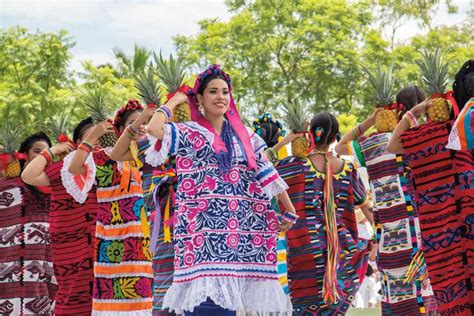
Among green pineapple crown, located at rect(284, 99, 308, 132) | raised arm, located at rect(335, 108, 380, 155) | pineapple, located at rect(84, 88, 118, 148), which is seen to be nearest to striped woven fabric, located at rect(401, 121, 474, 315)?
raised arm, located at rect(335, 108, 380, 155)

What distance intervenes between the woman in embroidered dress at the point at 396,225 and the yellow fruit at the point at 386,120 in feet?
0.19

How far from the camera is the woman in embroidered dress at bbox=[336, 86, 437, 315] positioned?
7848 mm

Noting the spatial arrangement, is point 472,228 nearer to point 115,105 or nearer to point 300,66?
point 115,105

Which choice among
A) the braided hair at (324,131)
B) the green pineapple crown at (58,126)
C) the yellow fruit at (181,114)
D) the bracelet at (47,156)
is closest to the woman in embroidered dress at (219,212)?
the yellow fruit at (181,114)

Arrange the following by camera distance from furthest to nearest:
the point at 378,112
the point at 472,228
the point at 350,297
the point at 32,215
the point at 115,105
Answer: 1. the point at 115,105
2. the point at 32,215
3. the point at 350,297
4. the point at 378,112
5. the point at 472,228

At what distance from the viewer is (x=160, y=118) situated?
6.21m

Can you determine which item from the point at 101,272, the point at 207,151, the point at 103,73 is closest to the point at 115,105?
the point at 103,73

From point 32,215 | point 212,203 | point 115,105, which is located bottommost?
point 212,203

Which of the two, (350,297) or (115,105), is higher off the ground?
(115,105)

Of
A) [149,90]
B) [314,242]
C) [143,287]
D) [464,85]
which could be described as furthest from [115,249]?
[464,85]

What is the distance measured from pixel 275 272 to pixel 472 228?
129 centimetres

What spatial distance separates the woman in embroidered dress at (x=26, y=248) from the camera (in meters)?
9.57

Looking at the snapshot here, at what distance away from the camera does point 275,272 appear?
623cm

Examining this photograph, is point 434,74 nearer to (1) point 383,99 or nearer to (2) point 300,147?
(1) point 383,99
